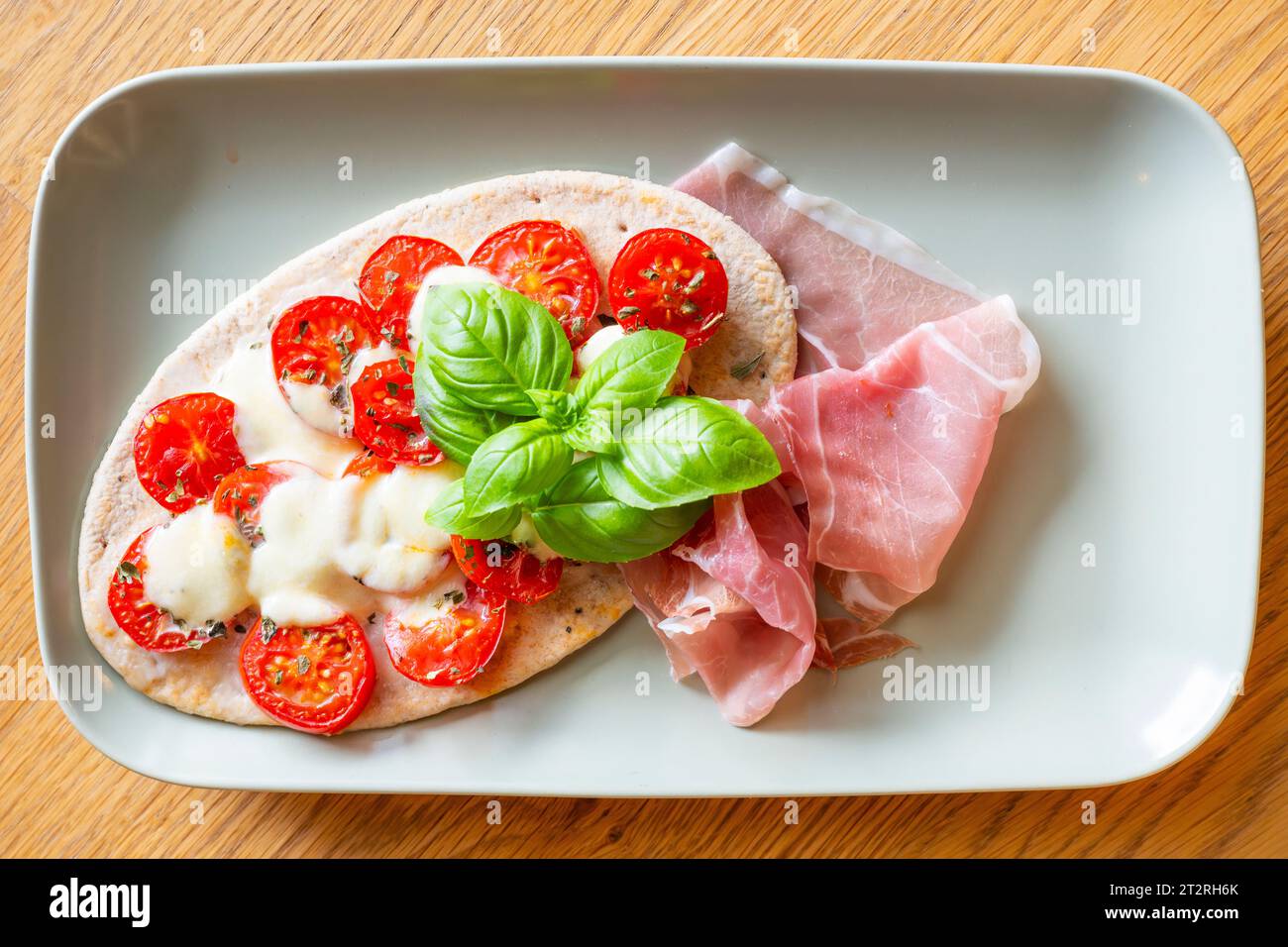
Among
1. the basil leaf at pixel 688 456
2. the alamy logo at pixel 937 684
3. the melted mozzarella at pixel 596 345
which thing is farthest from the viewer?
the alamy logo at pixel 937 684

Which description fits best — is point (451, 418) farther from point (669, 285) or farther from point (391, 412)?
point (669, 285)

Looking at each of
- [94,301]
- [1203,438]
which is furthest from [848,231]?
[94,301]

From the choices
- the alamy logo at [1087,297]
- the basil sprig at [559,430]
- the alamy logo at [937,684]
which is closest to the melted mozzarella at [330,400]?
the basil sprig at [559,430]

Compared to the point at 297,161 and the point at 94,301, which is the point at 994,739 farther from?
the point at 94,301

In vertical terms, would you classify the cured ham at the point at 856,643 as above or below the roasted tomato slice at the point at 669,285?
below

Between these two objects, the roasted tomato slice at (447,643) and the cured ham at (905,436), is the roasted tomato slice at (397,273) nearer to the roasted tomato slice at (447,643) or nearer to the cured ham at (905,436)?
the roasted tomato slice at (447,643)

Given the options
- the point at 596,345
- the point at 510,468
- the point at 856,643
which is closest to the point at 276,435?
the point at 510,468

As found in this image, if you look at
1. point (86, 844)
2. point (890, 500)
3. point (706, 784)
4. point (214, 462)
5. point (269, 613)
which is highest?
point (214, 462)

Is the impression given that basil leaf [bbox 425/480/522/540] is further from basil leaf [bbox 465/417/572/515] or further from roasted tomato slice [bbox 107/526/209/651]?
roasted tomato slice [bbox 107/526/209/651]
